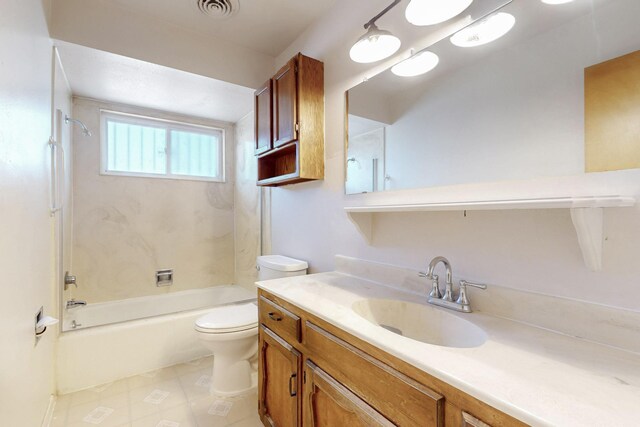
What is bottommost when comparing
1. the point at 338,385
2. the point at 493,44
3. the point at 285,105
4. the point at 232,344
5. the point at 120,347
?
the point at 120,347

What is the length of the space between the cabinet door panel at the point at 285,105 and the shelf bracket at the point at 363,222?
2.20 ft

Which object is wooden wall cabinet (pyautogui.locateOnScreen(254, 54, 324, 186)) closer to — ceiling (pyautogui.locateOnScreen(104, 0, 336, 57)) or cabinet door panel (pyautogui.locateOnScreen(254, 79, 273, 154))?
cabinet door panel (pyautogui.locateOnScreen(254, 79, 273, 154))

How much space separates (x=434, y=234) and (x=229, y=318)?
1404 mm

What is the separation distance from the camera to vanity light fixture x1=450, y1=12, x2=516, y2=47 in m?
1.02

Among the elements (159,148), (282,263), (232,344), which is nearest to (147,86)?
(159,148)

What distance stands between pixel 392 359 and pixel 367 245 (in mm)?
844

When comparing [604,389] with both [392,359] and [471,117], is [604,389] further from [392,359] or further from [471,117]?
[471,117]

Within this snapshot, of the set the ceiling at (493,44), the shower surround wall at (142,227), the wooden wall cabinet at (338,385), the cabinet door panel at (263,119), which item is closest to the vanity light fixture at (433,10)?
the ceiling at (493,44)

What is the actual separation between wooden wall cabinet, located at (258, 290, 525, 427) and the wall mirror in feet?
2.47

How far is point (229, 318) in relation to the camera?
1.86 metres

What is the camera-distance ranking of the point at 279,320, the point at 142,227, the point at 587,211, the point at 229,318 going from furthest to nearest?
the point at 142,227 < the point at 229,318 < the point at 279,320 < the point at 587,211

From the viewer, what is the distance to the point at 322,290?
134cm

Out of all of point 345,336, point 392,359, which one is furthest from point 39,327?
point 392,359

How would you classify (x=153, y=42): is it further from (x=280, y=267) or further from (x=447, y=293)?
(x=447, y=293)
